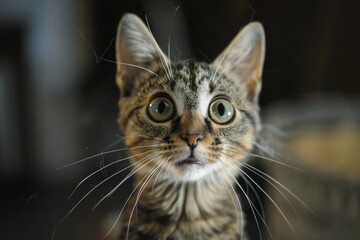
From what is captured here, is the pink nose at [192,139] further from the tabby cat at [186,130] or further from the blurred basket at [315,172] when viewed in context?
the blurred basket at [315,172]

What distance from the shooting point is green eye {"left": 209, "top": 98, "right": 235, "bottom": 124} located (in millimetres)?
601

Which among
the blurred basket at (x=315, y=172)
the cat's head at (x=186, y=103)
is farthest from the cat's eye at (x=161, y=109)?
the blurred basket at (x=315, y=172)

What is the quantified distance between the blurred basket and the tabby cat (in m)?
0.06

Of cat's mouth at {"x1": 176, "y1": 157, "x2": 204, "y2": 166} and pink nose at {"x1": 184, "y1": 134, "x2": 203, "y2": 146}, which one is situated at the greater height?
pink nose at {"x1": 184, "y1": 134, "x2": 203, "y2": 146}

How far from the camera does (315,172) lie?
69 centimetres

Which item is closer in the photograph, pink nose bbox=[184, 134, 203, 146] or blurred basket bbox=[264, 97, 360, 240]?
pink nose bbox=[184, 134, 203, 146]

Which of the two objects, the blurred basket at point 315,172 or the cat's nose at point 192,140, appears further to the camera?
the blurred basket at point 315,172

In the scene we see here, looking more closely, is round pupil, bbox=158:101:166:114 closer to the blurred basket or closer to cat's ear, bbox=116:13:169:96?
cat's ear, bbox=116:13:169:96

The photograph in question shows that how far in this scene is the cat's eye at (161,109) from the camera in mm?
594

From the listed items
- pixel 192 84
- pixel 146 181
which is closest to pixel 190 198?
pixel 146 181

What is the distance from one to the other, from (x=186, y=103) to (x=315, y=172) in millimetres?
253

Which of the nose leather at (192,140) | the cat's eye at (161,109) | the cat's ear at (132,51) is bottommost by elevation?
the nose leather at (192,140)

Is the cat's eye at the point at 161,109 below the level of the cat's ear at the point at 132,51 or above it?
below

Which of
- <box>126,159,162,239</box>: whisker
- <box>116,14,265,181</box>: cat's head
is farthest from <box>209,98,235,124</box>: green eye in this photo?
<box>126,159,162,239</box>: whisker
